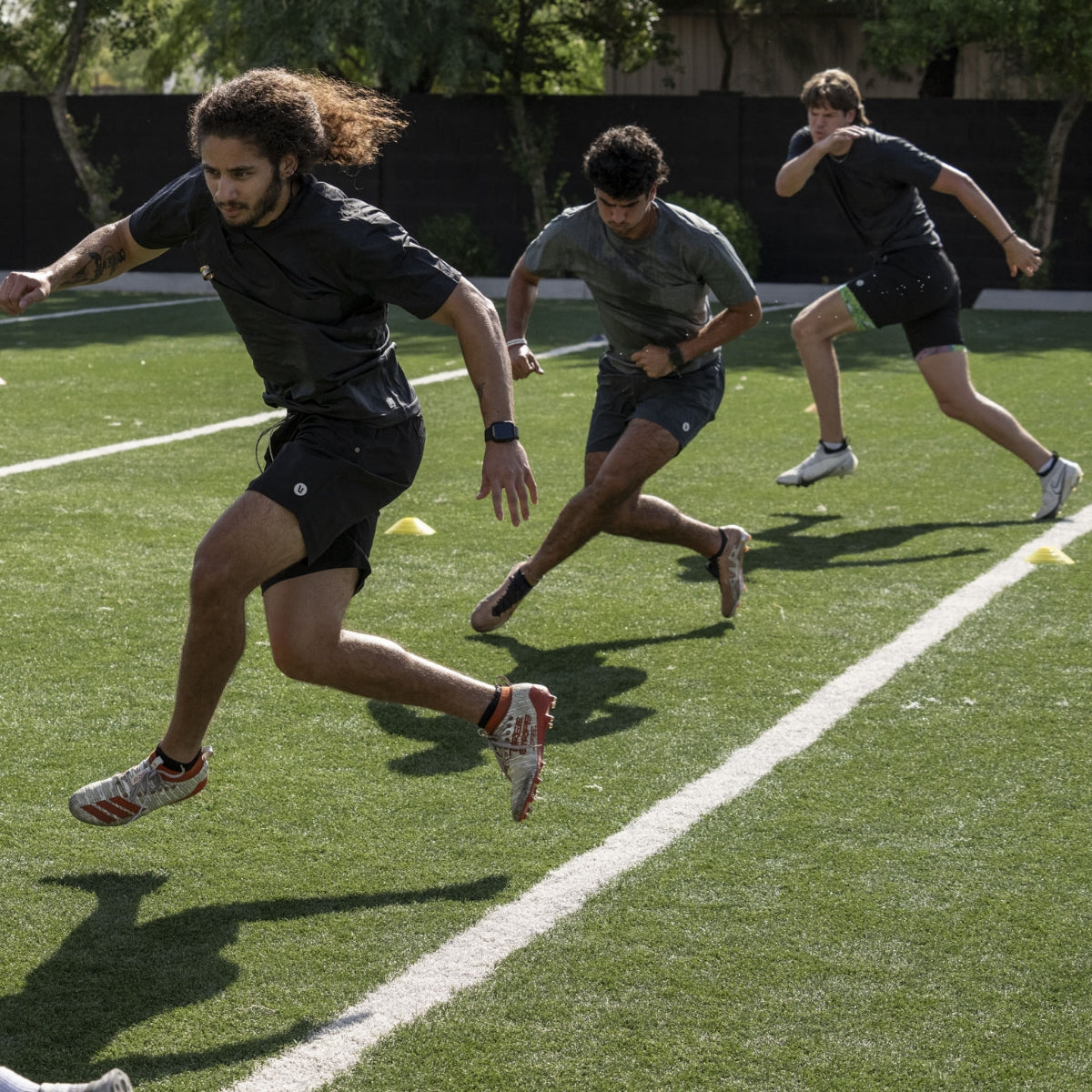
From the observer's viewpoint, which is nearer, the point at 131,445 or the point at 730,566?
the point at 730,566

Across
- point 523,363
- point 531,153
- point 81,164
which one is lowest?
point 523,363

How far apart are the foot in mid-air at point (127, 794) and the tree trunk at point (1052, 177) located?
18.3 meters

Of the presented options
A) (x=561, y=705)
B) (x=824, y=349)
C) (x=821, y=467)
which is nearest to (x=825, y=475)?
(x=821, y=467)

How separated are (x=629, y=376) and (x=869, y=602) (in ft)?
4.29

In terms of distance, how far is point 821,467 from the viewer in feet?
28.2

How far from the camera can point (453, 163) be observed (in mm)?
23266

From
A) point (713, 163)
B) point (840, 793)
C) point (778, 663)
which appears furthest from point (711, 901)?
point (713, 163)

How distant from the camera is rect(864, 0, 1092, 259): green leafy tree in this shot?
750 inches

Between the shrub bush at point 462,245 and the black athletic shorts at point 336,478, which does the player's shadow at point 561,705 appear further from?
the shrub bush at point 462,245

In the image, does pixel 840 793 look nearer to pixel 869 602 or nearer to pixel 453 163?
pixel 869 602

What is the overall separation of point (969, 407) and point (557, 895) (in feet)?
17.0

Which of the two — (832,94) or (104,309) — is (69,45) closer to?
(104,309)

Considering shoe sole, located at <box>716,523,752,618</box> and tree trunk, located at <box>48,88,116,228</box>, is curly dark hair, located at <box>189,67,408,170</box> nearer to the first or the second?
shoe sole, located at <box>716,523,752,618</box>

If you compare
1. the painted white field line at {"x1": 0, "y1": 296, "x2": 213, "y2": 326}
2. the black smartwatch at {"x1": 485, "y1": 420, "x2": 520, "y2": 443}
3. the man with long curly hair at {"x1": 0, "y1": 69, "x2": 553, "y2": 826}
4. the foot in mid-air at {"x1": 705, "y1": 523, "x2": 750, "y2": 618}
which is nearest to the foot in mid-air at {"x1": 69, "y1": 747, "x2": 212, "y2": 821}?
the man with long curly hair at {"x1": 0, "y1": 69, "x2": 553, "y2": 826}
